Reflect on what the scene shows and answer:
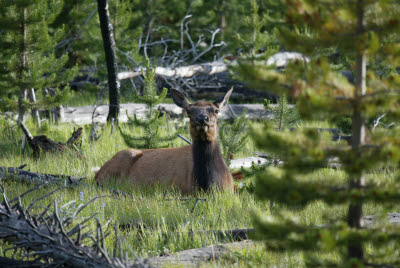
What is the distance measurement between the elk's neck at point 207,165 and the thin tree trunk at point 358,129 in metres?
3.27

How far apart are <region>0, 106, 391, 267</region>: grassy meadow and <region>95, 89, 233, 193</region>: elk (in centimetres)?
27

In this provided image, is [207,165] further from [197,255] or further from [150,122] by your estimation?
[197,255]

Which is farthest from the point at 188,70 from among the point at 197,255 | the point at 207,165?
the point at 197,255

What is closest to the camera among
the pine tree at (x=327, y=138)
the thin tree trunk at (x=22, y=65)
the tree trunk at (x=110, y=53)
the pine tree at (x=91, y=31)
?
the pine tree at (x=327, y=138)

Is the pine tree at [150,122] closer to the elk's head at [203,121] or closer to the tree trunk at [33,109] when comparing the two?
the elk's head at [203,121]

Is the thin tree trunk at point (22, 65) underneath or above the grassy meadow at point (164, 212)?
above

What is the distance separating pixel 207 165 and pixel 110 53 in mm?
4290

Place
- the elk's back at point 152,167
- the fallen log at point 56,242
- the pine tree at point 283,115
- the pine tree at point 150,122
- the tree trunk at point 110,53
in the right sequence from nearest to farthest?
the fallen log at point 56,242, the pine tree at point 283,115, the elk's back at point 152,167, the pine tree at point 150,122, the tree trunk at point 110,53

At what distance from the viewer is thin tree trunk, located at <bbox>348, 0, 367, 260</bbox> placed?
8.68 ft

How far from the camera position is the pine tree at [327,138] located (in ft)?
8.40

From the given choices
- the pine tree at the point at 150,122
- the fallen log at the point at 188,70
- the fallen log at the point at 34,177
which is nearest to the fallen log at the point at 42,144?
the pine tree at the point at 150,122

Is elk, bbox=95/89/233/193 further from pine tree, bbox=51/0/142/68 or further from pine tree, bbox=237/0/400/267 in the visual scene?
pine tree, bbox=51/0/142/68

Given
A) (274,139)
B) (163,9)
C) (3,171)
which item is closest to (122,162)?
(3,171)

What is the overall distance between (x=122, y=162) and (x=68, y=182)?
1.24 metres
